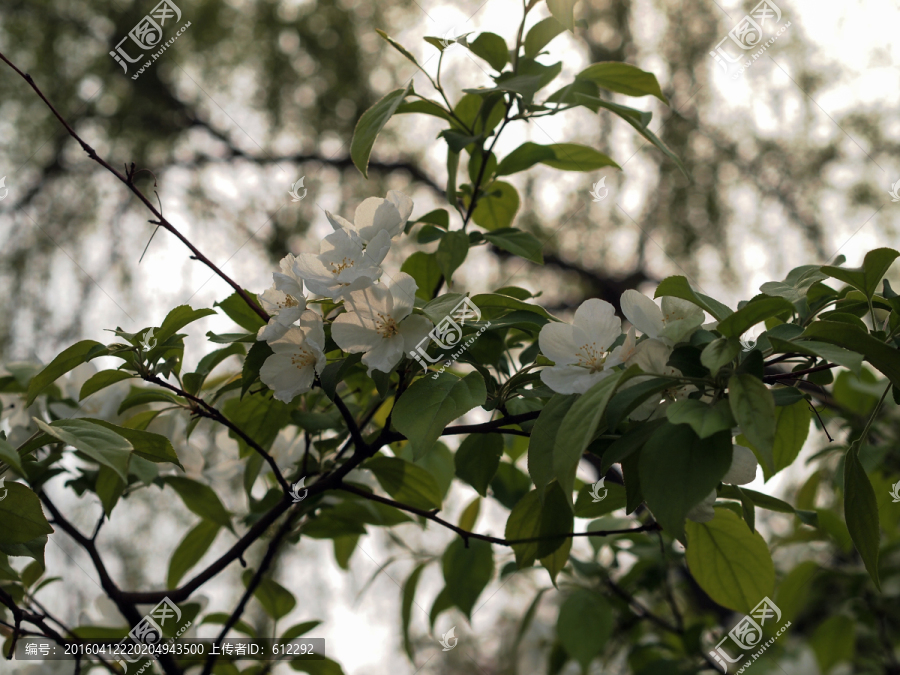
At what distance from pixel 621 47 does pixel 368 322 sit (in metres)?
2.99

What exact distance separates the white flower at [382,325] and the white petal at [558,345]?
0.10m

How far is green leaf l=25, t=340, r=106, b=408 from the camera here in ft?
2.10

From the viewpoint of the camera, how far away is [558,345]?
0.59m

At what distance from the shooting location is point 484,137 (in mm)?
811

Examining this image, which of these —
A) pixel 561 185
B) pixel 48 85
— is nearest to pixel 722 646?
pixel 561 185

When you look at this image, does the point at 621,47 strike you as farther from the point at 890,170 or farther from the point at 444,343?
the point at 444,343

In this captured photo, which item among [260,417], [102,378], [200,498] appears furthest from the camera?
[200,498]

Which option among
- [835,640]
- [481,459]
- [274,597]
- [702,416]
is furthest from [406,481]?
[835,640]

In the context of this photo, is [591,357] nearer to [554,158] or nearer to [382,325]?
[382,325]

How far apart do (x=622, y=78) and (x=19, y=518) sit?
802 mm

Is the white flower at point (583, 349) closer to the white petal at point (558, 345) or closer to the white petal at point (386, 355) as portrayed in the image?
the white petal at point (558, 345)

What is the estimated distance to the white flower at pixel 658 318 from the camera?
0.54 meters

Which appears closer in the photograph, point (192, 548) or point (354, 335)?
point (354, 335)

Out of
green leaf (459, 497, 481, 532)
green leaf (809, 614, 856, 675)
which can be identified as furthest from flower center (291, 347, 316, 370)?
green leaf (809, 614, 856, 675)
